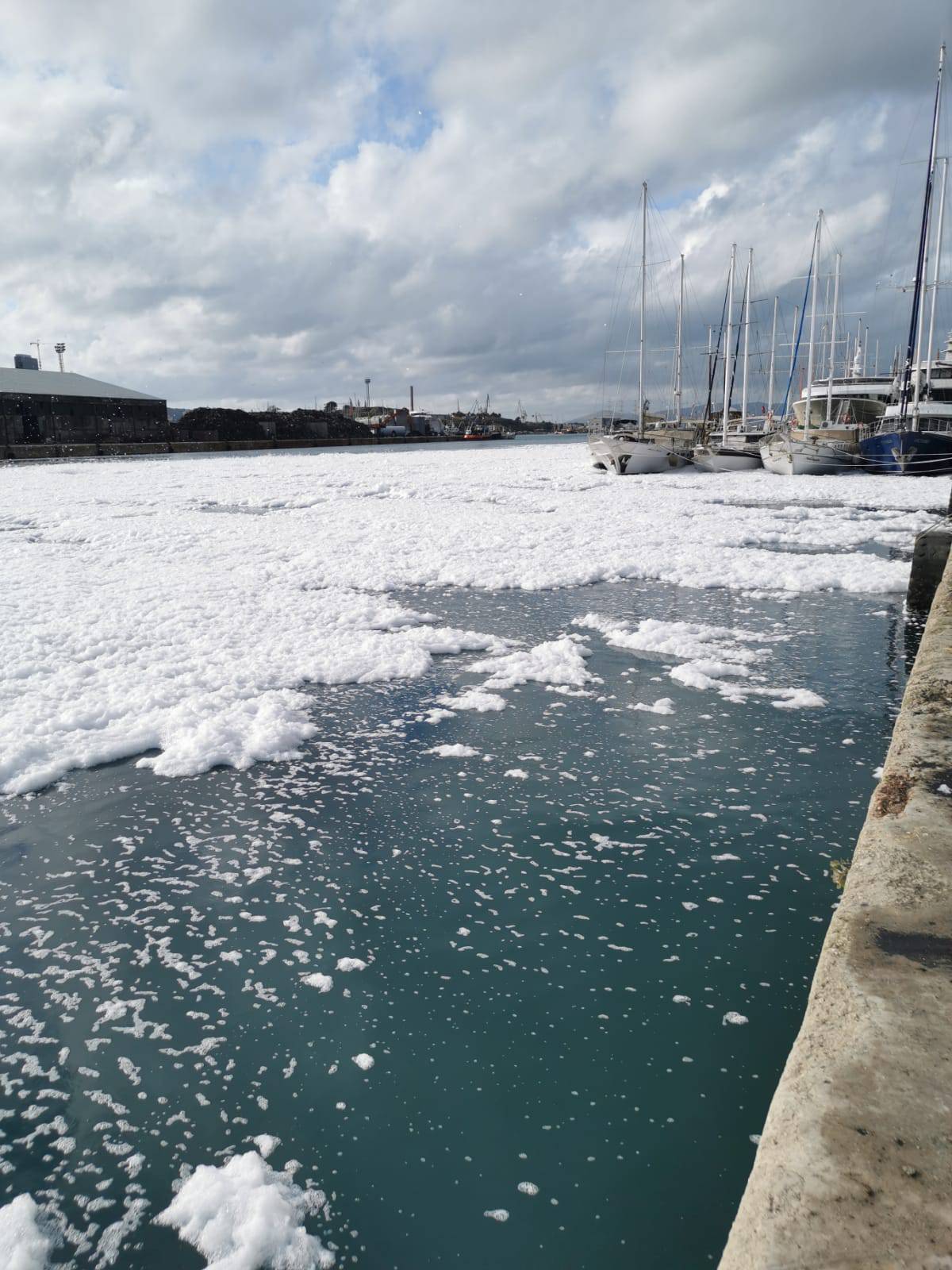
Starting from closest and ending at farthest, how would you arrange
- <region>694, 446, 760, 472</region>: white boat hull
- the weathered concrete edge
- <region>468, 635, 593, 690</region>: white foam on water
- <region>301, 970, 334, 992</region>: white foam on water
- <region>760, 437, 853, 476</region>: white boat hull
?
1. the weathered concrete edge
2. <region>301, 970, 334, 992</region>: white foam on water
3. <region>468, 635, 593, 690</region>: white foam on water
4. <region>760, 437, 853, 476</region>: white boat hull
5. <region>694, 446, 760, 472</region>: white boat hull

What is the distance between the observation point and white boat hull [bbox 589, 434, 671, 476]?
3444cm

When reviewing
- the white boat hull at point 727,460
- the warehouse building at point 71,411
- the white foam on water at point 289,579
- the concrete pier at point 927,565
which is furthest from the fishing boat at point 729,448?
the warehouse building at point 71,411

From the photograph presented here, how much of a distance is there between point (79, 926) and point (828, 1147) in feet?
10.7

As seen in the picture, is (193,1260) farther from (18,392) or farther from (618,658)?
(18,392)

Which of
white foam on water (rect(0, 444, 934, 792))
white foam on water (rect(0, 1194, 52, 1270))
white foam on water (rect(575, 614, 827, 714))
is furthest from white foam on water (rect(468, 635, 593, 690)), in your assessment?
white foam on water (rect(0, 1194, 52, 1270))

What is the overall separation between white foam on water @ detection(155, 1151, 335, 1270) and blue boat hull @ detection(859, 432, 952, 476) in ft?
102

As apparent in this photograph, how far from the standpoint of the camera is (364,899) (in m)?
3.79

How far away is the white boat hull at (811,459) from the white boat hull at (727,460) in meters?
4.45

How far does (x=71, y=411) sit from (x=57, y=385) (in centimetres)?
432

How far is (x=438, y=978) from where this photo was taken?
10.6 feet

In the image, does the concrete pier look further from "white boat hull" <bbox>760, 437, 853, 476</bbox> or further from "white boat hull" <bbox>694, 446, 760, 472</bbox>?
"white boat hull" <bbox>694, 446, 760, 472</bbox>

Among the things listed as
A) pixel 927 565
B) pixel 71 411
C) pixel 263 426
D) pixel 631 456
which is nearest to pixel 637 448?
pixel 631 456

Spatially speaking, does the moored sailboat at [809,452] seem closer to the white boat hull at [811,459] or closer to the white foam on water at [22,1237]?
the white boat hull at [811,459]

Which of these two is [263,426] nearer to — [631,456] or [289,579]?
[631,456]
